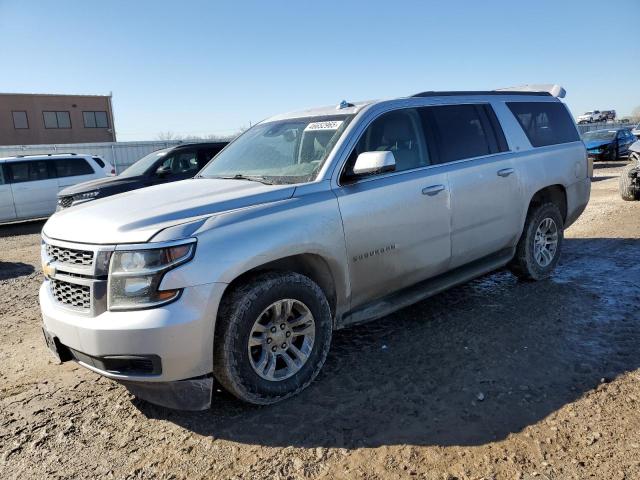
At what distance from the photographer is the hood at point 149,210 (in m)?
2.91

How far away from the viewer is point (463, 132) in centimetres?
464

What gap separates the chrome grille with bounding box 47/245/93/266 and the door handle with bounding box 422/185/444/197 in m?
2.49

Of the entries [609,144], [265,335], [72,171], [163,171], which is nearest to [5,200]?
[72,171]

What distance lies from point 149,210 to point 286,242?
2.90 ft

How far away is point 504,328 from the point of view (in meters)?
4.31

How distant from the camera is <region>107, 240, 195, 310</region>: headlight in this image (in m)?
2.77

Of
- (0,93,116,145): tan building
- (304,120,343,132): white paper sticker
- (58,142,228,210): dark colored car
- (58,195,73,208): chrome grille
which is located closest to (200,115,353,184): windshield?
(304,120,343,132): white paper sticker

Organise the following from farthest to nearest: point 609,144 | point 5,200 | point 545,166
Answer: point 609,144 → point 5,200 → point 545,166

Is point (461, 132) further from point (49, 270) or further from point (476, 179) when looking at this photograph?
point (49, 270)

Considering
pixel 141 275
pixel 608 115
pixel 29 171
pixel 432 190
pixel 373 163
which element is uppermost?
pixel 608 115

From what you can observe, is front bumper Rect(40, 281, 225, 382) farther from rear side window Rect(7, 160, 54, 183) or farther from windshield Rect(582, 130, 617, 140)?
windshield Rect(582, 130, 617, 140)

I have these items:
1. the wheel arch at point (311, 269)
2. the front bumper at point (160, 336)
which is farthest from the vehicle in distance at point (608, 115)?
the front bumper at point (160, 336)

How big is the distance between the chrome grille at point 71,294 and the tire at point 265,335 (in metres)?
0.78

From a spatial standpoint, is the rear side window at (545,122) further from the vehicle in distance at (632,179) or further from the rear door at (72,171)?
the rear door at (72,171)
